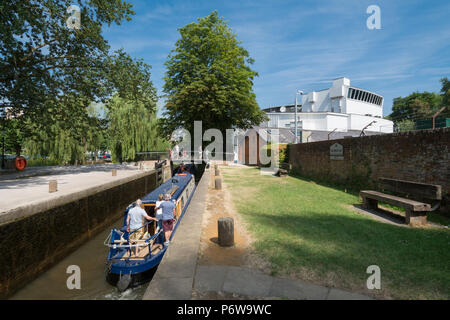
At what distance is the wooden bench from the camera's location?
258 inches

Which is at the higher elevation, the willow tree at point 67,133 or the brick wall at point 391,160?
the willow tree at point 67,133

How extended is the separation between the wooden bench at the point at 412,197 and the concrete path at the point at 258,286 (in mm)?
4473

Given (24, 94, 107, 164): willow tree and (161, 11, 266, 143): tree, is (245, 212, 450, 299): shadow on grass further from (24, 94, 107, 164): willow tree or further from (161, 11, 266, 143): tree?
(161, 11, 266, 143): tree

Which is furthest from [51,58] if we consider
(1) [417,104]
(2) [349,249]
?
(1) [417,104]

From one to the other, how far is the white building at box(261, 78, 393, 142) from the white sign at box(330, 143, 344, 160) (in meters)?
42.5

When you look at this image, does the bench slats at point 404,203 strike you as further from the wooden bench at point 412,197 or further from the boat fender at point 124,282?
the boat fender at point 124,282

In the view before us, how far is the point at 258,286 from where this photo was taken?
3.72m

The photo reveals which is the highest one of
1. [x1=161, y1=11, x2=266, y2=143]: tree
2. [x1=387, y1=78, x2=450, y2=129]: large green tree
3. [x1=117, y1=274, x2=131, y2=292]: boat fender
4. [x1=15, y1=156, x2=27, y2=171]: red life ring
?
[x1=387, y1=78, x2=450, y2=129]: large green tree

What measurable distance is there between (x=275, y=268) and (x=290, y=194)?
7186 millimetres

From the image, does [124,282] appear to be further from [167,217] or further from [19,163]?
[19,163]

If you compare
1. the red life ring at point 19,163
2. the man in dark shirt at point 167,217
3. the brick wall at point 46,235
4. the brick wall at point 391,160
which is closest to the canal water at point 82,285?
the brick wall at point 46,235

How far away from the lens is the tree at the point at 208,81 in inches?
893

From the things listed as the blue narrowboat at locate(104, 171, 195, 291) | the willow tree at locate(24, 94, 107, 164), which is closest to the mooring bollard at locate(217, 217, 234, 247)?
the blue narrowboat at locate(104, 171, 195, 291)
